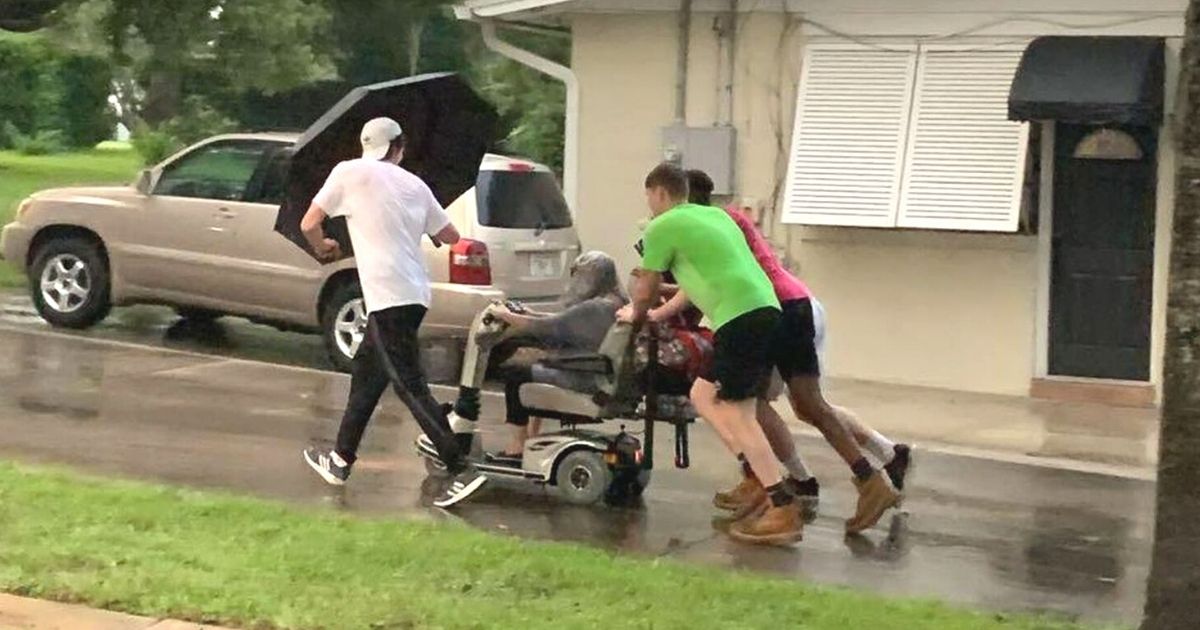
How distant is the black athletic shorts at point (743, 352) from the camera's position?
841cm

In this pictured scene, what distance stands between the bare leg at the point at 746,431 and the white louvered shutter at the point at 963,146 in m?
6.05

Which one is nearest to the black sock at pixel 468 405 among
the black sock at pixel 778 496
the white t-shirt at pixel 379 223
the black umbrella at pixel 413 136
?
the white t-shirt at pixel 379 223

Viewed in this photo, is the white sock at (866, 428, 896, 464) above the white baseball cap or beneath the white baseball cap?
beneath

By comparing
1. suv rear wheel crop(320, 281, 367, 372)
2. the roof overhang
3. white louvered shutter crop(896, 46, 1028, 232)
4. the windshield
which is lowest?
suv rear wheel crop(320, 281, 367, 372)

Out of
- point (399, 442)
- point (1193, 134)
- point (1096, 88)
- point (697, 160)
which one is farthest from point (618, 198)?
point (1193, 134)

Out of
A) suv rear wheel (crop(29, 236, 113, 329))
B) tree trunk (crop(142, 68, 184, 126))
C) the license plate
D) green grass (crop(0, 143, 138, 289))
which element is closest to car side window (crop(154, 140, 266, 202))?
suv rear wheel (crop(29, 236, 113, 329))

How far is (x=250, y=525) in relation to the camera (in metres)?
7.79

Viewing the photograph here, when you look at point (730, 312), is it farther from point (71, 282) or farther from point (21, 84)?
point (21, 84)

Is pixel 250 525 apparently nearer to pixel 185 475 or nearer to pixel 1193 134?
pixel 185 475

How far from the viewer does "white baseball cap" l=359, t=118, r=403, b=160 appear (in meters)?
9.09

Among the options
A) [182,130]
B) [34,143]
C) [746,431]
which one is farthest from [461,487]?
[34,143]

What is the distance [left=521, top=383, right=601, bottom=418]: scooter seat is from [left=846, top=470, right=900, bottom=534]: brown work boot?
4.40ft

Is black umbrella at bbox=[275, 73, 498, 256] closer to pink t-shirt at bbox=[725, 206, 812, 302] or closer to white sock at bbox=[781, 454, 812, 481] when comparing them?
pink t-shirt at bbox=[725, 206, 812, 302]

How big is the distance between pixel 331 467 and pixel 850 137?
684cm
